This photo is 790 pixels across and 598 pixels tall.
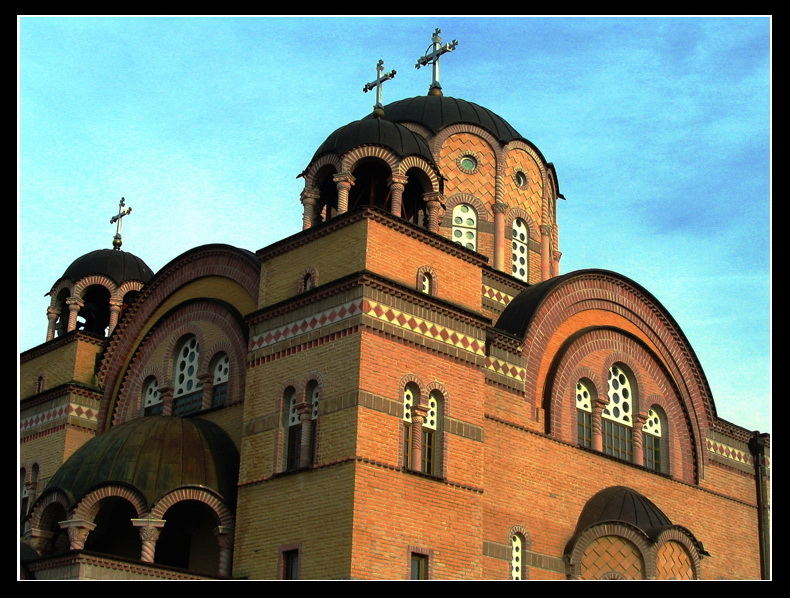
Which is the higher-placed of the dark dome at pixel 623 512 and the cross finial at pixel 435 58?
the cross finial at pixel 435 58

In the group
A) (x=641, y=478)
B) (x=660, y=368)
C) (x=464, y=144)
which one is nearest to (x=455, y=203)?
(x=464, y=144)

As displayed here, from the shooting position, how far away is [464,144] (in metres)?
30.6

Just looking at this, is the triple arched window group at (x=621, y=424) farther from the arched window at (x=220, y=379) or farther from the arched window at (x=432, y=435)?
the arched window at (x=220, y=379)

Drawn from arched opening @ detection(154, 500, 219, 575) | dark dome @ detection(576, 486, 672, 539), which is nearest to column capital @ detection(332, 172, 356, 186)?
arched opening @ detection(154, 500, 219, 575)

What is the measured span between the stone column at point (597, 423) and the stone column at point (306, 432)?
7.14 m

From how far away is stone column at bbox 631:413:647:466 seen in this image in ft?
85.0

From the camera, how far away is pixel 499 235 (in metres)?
29.9

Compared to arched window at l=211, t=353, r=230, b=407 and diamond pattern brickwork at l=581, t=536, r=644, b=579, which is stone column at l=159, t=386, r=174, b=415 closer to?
arched window at l=211, t=353, r=230, b=407

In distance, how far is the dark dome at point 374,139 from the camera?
75.2ft

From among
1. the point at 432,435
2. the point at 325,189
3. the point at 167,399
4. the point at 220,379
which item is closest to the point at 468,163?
the point at 325,189

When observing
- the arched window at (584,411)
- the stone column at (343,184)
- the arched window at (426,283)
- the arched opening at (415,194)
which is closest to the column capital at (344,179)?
the stone column at (343,184)

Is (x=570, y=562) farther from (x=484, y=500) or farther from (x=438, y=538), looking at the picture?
(x=438, y=538)

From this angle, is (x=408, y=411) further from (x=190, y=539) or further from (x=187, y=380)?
(x=187, y=380)

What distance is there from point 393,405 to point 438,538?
2.36m
